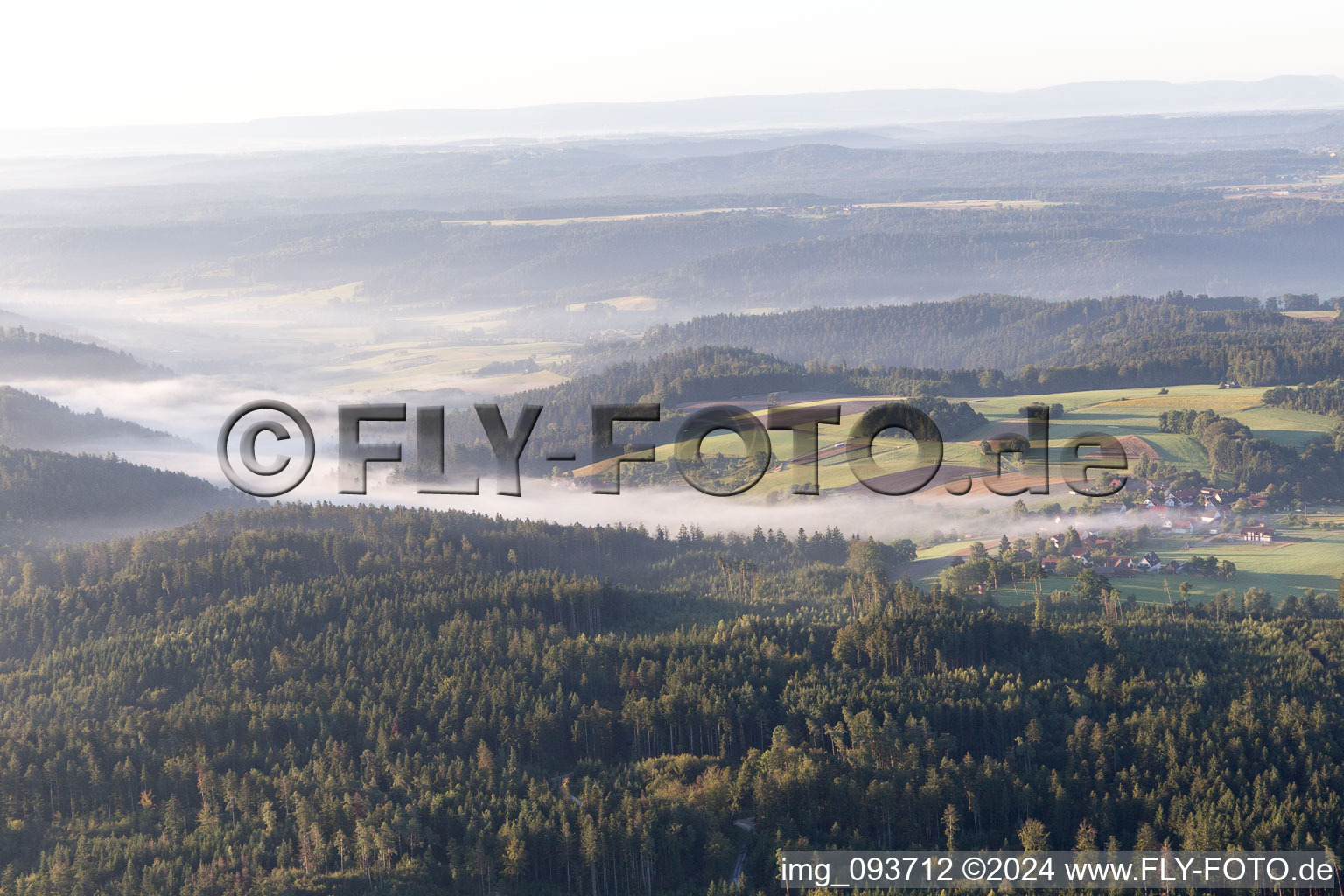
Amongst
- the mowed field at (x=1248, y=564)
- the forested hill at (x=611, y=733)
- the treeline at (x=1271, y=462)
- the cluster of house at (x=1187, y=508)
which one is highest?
the treeline at (x=1271, y=462)

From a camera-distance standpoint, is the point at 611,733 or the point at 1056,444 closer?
the point at 611,733

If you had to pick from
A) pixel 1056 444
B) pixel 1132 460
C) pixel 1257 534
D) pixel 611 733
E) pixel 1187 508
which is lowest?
pixel 611 733

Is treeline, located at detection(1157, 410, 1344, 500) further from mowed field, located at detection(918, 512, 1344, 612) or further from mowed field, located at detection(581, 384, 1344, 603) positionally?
mowed field, located at detection(918, 512, 1344, 612)

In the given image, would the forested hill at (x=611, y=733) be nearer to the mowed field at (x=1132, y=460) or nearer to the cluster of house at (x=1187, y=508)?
the mowed field at (x=1132, y=460)

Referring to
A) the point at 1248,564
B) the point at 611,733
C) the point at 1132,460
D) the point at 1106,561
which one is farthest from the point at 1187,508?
the point at 611,733

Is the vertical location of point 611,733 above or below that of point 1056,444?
below

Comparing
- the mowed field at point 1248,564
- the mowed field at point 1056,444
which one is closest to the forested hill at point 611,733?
the mowed field at point 1248,564

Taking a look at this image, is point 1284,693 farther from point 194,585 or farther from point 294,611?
point 194,585

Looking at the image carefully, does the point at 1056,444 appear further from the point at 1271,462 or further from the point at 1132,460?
the point at 1271,462
